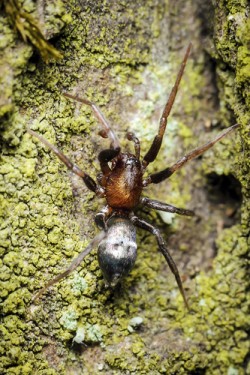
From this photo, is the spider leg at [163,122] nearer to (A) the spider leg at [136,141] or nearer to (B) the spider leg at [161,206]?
(A) the spider leg at [136,141]

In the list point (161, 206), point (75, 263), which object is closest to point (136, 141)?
point (161, 206)

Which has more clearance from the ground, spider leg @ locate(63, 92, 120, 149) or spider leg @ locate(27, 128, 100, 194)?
spider leg @ locate(63, 92, 120, 149)

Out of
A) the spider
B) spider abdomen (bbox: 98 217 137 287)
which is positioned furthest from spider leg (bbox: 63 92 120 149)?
spider abdomen (bbox: 98 217 137 287)

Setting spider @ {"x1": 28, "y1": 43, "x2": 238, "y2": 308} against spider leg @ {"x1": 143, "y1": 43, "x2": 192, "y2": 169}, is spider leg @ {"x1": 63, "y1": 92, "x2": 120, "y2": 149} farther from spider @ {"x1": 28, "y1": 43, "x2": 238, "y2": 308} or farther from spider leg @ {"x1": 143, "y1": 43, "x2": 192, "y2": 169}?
spider leg @ {"x1": 143, "y1": 43, "x2": 192, "y2": 169}

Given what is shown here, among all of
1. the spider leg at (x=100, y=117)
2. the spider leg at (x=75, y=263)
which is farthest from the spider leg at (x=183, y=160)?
the spider leg at (x=75, y=263)

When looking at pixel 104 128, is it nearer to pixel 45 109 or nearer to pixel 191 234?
pixel 45 109

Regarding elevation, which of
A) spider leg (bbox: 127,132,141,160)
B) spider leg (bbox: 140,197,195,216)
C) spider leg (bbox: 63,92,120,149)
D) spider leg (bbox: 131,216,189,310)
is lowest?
spider leg (bbox: 131,216,189,310)

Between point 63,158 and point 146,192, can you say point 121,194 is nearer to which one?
point 146,192
